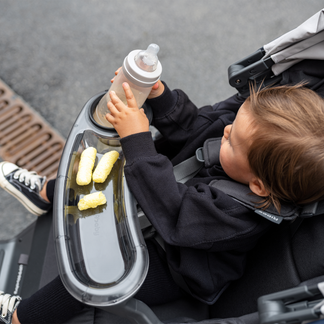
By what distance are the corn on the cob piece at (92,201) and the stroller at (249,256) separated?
0.11 ft

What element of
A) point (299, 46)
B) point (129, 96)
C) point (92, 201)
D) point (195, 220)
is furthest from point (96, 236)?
point (299, 46)

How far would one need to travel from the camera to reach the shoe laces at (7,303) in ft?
3.28

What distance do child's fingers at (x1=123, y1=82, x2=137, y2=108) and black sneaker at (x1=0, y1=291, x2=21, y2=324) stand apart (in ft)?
2.28

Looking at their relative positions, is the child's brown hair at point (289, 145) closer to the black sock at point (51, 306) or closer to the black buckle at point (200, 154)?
the black buckle at point (200, 154)

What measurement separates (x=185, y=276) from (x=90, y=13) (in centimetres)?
162

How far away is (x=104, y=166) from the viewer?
834 mm

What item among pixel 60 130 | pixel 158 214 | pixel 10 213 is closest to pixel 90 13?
pixel 60 130

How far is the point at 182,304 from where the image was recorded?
0.95 metres

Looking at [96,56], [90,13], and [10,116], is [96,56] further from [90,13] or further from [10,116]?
[10,116]

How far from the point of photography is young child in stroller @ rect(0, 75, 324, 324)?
71 centimetres

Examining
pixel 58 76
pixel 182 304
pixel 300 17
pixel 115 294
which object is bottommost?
pixel 182 304

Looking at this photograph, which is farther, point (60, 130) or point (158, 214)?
point (60, 130)

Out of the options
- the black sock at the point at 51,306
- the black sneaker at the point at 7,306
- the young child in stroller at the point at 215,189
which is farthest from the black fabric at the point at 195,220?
the black sneaker at the point at 7,306

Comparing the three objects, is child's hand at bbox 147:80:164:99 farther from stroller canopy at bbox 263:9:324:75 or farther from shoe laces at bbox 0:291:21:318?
shoe laces at bbox 0:291:21:318
